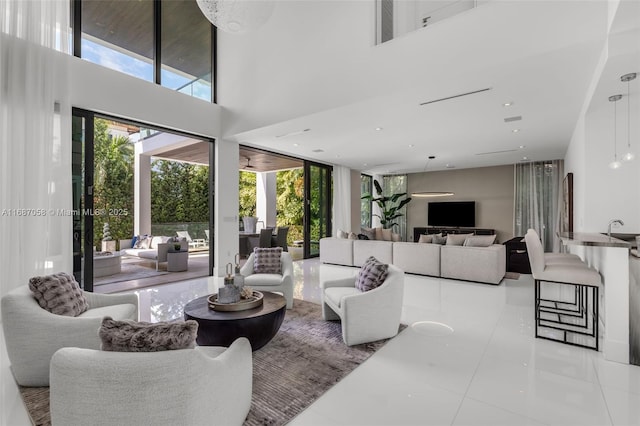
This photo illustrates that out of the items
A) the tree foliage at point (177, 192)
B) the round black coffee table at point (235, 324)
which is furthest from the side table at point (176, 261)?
the round black coffee table at point (235, 324)

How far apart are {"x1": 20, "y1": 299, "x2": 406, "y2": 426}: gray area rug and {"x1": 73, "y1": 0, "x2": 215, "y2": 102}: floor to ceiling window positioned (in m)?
4.88

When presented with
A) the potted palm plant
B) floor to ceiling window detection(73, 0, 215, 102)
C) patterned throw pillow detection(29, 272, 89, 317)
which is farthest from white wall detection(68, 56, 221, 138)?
the potted palm plant

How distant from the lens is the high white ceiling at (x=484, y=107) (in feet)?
10.1

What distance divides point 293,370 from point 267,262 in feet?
6.69

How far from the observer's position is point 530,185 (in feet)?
30.9

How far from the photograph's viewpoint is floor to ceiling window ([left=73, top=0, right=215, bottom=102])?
4766 mm

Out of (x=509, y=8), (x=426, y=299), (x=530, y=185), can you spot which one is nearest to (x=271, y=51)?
(x=509, y=8)

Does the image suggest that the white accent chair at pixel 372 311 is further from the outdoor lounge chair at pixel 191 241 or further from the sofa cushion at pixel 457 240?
the outdoor lounge chair at pixel 191 241

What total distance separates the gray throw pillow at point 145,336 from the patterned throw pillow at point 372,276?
210 centimetres

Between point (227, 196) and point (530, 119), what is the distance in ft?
18.9

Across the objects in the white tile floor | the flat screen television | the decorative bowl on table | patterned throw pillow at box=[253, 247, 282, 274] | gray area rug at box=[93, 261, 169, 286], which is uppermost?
the flat screen television

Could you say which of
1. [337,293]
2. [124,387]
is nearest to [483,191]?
[337,293]

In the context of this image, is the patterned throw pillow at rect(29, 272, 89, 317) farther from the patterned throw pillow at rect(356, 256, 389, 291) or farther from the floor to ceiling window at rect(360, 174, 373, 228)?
the floor to ceiling window at rect(360, 174, 373, 228)

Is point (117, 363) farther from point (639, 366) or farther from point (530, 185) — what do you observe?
point (530, 185)
